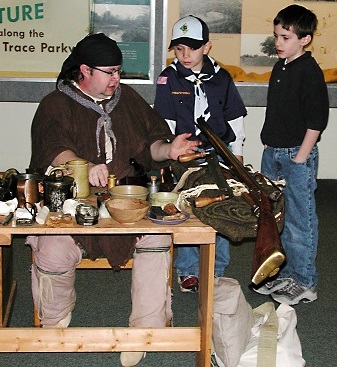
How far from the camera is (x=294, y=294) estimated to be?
3428 mm

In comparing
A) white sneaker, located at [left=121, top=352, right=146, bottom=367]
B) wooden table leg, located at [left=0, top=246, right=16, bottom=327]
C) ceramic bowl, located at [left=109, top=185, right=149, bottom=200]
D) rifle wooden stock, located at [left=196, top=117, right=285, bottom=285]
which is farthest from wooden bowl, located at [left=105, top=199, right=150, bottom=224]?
wooden table leg, located at [left=0, top=246, right=16, bottom=327]

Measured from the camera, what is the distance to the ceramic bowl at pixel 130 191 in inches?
99.5

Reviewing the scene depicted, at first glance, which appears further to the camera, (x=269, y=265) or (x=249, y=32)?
(x=249, y=32)

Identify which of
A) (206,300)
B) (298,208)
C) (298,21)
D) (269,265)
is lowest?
(206,300)

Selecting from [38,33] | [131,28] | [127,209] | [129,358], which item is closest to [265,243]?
[127,209]

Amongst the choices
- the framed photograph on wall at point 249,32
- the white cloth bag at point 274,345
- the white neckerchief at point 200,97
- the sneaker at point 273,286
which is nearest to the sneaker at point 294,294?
the sneaker at point 273,286

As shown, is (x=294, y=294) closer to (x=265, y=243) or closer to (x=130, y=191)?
(x=130, y=191)

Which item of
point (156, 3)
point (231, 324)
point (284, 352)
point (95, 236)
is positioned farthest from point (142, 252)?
point (156, 3)

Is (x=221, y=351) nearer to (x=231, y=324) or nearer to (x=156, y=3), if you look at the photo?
(x=231, y=324)

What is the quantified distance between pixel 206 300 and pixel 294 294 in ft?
3.28

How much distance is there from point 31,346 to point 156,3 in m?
3.02

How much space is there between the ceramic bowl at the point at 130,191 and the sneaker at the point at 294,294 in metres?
1.16

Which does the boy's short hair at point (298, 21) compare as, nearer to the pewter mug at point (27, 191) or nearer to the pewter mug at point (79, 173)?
the pewter mug at point (79, 173)

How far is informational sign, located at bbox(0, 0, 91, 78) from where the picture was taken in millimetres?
5020
